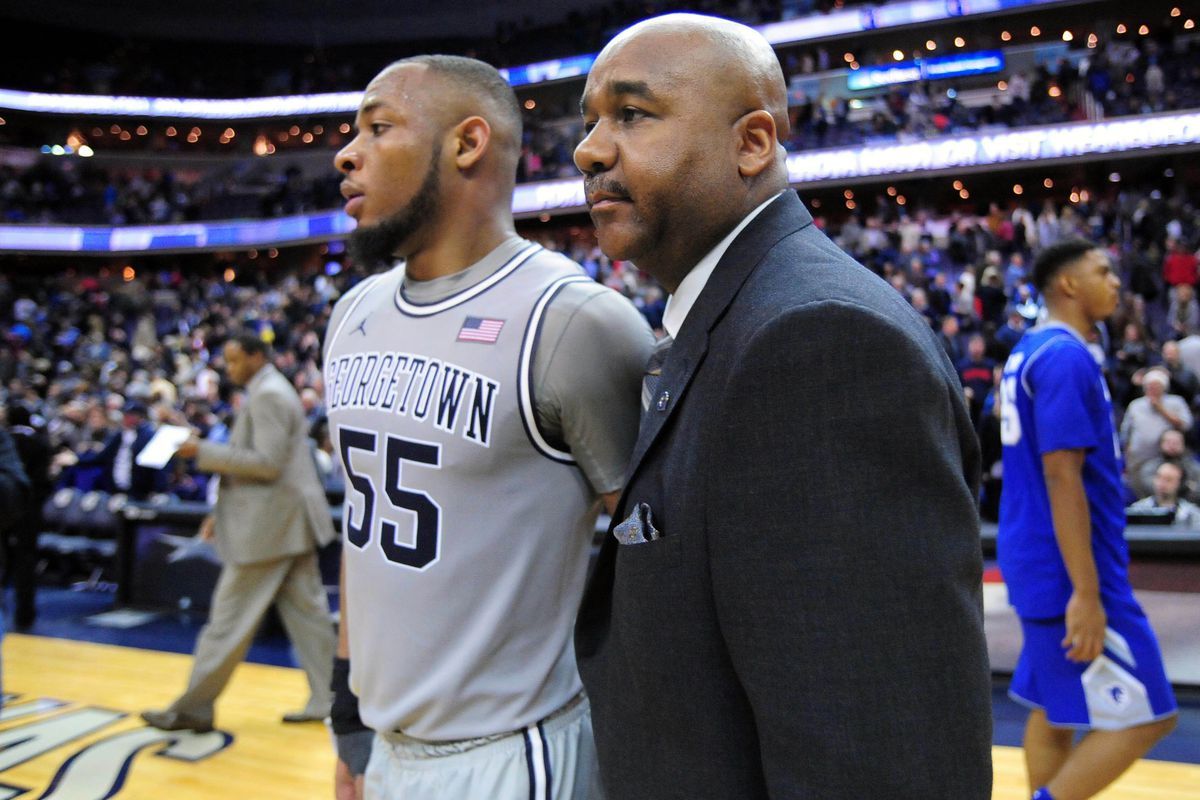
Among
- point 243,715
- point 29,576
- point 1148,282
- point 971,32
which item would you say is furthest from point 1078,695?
point 971,32

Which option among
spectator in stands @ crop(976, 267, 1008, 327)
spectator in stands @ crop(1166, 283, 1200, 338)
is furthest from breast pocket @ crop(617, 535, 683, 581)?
spectator in stands @ crop(1166, 283, 1200, 338)

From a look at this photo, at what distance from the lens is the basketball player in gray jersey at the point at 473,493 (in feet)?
4.63

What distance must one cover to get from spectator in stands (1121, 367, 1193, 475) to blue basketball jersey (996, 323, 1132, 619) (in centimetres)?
399

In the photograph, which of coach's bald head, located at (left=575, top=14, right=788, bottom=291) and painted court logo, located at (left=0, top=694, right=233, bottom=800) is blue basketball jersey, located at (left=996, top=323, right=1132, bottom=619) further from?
painted court logo, located at (left=0, top=694, right=233, bottom=800)

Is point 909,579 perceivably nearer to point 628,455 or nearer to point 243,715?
point 628,455

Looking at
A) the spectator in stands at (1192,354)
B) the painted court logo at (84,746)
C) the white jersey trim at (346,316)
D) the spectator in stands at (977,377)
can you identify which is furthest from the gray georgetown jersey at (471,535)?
the spectator in stands at (1192,354)

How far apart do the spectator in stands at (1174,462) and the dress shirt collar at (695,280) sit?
17.2 ft

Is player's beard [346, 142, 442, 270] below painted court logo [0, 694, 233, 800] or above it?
above

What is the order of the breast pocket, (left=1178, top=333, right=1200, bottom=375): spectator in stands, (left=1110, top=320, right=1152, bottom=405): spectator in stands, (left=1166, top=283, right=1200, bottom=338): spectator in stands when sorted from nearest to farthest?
1. the breast pocket
2. (left=1178, top=333, right=1200, bottom=375): spectator in stands
3. (left=1110, top=320, right=1152, bottom=405): spectator in stands
4. (left=1166, top=283, right=1200, bottom=338): spectator in stands

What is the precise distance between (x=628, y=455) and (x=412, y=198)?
560 millimetres

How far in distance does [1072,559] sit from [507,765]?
1.62m

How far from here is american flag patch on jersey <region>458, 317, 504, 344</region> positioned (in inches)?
58.1

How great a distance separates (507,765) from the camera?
140 cm

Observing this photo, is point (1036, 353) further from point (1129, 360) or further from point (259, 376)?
point (1129, 360)
